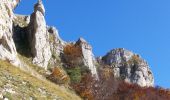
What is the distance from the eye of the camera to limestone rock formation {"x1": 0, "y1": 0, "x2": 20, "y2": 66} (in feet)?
243

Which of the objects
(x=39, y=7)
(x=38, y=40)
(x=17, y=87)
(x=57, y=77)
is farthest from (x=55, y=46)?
(x=17, y=87)

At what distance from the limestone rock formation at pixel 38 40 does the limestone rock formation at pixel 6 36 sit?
11422mm

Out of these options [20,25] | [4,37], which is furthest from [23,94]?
[20,25]

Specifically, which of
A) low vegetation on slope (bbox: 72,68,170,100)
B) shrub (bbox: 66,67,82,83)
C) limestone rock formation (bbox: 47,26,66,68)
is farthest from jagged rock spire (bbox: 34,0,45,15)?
low vegetation on slope (bbox: 72,68,170,100)

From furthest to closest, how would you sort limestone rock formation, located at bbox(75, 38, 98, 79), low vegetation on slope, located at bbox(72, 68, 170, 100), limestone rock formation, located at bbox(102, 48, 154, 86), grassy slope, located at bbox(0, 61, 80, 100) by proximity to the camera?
limestone rock formation, located at bbox(102, 48, 154, 86) → limestone rock formation, located at bbox(75, 38, 98, 79) → low vegetation on slope, located at bbox(72, 68, 170, 100) → grassy slope, located at bbox(0, 61, 80, 100)

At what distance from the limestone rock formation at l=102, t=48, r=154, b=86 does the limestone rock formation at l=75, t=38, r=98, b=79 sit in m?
19.0

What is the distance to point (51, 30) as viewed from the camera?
4806 inches

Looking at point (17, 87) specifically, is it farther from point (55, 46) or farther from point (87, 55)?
point (87, 55)

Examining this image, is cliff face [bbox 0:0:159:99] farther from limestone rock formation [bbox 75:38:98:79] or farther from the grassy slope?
the grassy slope

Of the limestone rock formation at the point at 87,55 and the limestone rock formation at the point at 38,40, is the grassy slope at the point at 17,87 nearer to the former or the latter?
the limestone rock formation at the point at 38,40

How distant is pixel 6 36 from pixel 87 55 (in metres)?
46.1

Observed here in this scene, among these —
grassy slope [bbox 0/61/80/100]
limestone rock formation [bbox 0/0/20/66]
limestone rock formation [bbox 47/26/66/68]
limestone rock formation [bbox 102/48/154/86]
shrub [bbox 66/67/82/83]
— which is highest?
limestone rock formation [bbox 102/48/154/86]

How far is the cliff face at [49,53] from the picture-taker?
267 ft

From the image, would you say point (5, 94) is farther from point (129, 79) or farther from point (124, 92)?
point (129, 79)
